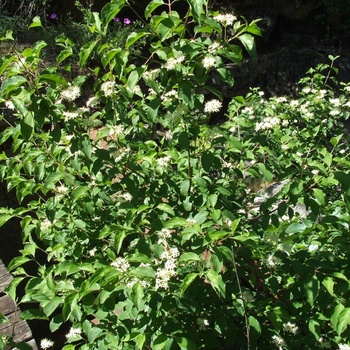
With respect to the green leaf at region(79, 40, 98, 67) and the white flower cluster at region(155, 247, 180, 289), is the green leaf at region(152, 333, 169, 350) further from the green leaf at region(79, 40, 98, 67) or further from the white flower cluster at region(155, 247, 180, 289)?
the green leaf at region(79, 40, 98, 67)

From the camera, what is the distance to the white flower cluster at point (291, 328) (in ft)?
6.27

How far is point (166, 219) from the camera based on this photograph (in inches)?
75.5

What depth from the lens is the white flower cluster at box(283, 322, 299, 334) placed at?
6.27 feet

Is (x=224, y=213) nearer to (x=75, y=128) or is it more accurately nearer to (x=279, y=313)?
(x=279, y=313)

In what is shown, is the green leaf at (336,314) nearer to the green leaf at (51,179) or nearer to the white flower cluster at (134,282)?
the white flower cluster at (134,282)

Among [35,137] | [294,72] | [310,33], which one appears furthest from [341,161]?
[310,33]

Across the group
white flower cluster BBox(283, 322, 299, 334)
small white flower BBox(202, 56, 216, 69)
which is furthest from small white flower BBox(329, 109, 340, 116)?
small white flower BBox(202, 56, 216, 69)

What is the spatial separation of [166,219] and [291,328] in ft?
2.19

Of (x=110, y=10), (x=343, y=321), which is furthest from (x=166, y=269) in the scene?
(x=110, y=10)

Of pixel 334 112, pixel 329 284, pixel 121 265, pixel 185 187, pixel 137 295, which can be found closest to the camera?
pixel 137 295

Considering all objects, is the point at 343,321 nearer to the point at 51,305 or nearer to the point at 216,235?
the point at 216,235

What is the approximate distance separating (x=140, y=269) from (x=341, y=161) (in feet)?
3.03

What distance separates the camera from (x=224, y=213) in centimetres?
177

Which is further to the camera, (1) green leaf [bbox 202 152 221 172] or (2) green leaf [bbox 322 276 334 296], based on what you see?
(1) green leaf [bbox 202 152 221 172]
